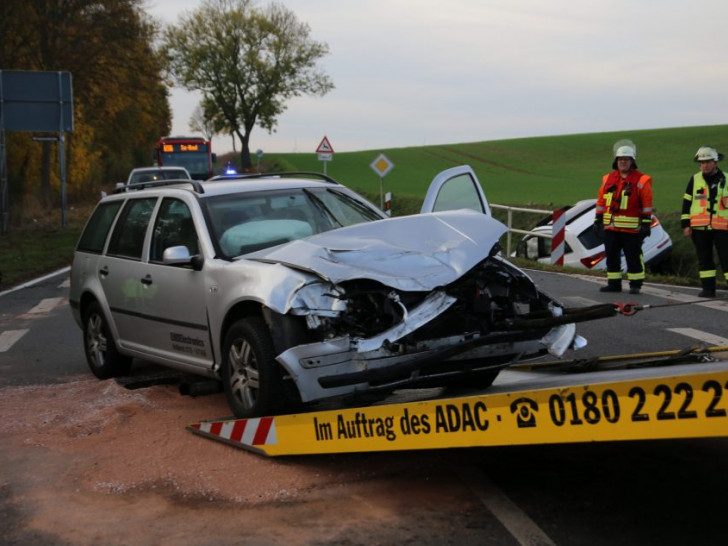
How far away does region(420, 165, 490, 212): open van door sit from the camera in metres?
6.63

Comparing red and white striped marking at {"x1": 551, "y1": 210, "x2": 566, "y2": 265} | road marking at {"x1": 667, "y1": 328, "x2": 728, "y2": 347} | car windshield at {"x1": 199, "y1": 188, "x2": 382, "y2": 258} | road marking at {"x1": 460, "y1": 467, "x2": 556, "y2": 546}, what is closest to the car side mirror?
car windshield at {"x1": 199, "y1": 188, "x2": 382, "y2": 258}

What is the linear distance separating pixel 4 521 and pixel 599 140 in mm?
78073

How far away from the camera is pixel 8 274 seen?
60.8 ft

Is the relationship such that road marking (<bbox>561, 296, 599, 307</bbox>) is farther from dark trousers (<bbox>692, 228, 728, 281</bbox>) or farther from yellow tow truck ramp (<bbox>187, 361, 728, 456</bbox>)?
yellow tow truck ramp (<bbox>187, 361, 728, 456</bbox>)

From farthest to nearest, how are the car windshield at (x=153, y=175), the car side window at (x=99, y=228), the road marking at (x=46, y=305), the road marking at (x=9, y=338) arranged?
the car windshield at (x=153, y=175) < the road marking at (x=46, y=305) < the road marking at (x=9, y=338) < the car side window at (x=99, y=228)

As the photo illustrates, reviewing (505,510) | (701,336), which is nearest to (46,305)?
(701,336)

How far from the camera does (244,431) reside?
546 cm

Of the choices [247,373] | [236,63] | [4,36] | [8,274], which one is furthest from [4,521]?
[236,63]

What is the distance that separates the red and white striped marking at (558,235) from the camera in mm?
16031

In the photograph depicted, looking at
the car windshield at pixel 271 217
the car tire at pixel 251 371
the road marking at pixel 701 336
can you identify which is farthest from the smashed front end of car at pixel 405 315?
the road marking at pixel 701 336

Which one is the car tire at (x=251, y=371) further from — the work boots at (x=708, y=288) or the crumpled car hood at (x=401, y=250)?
the work boots at (x=708, y=288)

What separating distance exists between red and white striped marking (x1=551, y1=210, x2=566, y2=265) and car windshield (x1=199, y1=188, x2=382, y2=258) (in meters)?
9.50

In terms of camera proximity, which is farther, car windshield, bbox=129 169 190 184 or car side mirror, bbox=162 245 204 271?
car windshield, bbox=129 169 190 184

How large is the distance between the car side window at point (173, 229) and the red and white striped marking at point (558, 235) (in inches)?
394
